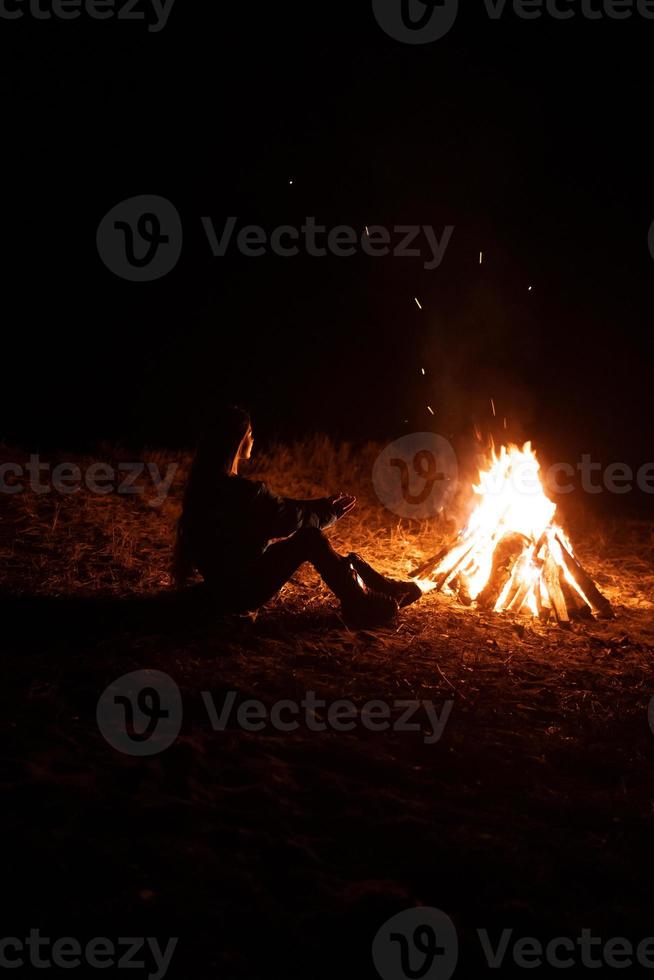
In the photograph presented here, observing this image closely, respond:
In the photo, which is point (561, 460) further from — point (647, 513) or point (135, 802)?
point (135, 802)

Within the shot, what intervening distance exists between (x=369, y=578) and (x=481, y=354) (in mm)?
6764

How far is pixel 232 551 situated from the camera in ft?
17.3

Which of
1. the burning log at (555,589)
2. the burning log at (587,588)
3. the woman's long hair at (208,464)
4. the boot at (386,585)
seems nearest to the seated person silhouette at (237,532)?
the woman's long hair at (208,464)

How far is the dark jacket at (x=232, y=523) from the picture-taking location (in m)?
5.21

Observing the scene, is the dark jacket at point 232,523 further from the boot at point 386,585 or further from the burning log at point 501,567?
the burning log at point 501,567

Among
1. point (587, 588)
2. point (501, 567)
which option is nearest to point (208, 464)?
point (501, 567)

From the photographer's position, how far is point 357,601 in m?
5.48

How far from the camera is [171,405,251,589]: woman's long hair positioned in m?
5.24

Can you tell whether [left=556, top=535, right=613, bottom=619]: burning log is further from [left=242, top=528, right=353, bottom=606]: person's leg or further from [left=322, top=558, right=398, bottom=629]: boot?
[left=242, top=528, right=353, bottom=606]: person's leg

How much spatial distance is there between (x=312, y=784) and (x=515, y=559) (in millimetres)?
3234

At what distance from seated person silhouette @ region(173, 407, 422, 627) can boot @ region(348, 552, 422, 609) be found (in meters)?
0.19

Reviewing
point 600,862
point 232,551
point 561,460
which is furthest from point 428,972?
point 561,460

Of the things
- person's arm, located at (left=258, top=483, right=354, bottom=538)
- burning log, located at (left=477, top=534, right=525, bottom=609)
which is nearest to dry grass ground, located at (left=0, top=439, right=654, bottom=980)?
burning log, located at (left=477, top=534, right=525, bottom=609)

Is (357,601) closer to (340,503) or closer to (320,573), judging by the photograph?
→ (320,573)
